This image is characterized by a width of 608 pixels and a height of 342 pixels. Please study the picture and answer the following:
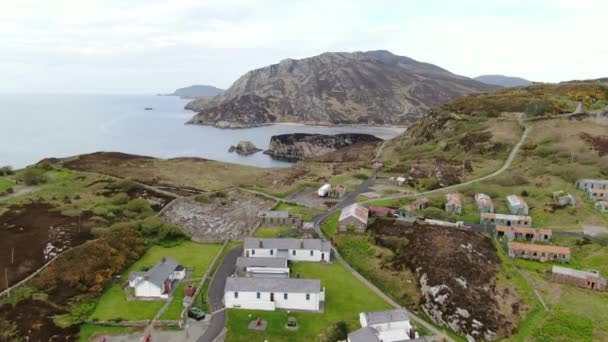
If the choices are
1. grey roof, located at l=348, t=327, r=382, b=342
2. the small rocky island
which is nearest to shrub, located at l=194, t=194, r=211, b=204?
grey roof, located at l=348, t=327, r=382, b=342

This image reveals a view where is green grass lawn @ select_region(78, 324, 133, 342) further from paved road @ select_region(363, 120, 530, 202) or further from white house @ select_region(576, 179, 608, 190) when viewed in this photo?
white house @ select_region(576, 179, 608, 190)

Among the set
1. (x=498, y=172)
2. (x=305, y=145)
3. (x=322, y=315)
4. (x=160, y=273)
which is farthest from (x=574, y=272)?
(x=305, y=145)

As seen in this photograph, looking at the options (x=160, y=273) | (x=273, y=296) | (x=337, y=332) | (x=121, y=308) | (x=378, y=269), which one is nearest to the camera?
(x=337, y=332)

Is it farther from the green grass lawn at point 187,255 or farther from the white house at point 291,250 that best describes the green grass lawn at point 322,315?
the green grass lawn at point 187,255

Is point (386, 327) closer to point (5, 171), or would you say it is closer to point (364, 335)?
point (364, 335)

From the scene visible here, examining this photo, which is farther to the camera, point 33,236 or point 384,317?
point 33,236

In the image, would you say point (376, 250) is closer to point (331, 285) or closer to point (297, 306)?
point (331, 285)
